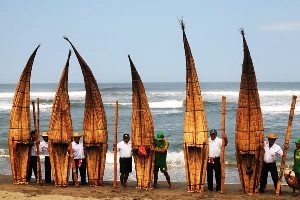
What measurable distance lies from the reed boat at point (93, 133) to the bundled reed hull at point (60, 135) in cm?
52

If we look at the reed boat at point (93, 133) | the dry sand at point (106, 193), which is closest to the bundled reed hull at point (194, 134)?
the dry sand at point (106, 193)

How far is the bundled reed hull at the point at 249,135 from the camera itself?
1135 cm

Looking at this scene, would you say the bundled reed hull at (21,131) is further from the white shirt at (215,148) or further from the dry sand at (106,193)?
the white shirt at (215,148)

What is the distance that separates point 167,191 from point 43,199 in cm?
325

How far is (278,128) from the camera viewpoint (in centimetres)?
2688

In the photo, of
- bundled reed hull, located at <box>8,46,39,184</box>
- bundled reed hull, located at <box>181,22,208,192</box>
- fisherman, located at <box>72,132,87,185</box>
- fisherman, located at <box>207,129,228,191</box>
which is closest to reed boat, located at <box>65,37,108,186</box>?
fisherman, located at <box>72,132,87,185</box>

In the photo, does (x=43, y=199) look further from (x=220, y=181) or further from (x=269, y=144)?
(x=269, y=144)

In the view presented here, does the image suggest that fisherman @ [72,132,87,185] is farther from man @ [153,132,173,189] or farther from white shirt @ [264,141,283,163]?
white shirt @ [264,141,283,163]

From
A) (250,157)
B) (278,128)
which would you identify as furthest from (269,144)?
(278,128)

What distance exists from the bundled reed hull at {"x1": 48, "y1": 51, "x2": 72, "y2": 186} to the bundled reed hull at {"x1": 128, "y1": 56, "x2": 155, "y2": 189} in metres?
1.83

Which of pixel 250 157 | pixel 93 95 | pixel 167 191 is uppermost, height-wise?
pixel 93 95

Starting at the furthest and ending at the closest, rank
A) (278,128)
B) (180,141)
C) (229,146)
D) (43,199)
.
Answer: (278,128) → (180,141) → (229,146) → (43,199)

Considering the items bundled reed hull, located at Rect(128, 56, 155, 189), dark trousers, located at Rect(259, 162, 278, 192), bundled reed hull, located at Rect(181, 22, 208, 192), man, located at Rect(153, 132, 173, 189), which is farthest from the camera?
bundled reed hull, located at Rect(128, 56, 155, 189)

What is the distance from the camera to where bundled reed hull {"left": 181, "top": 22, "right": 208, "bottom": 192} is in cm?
1166
